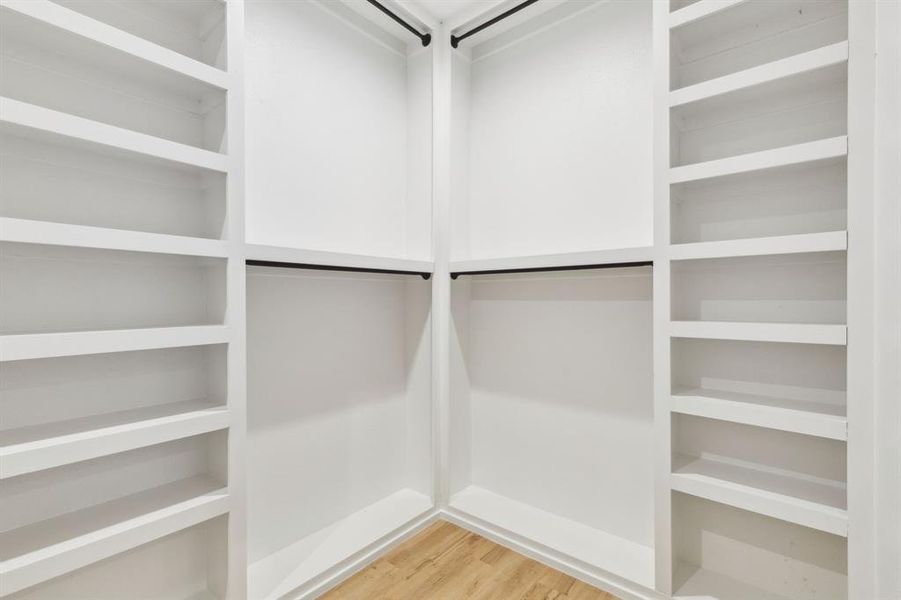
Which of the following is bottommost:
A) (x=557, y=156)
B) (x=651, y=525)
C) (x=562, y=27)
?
(x=651, y=525)

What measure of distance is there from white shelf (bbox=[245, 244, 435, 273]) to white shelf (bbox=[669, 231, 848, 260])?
1093 millimetres

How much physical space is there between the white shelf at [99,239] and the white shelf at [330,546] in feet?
3.97

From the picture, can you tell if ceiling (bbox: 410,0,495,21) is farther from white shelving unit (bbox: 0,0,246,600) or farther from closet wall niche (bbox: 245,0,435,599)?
white shelving unit (bbox: 0,0,246,600)

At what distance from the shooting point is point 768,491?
1336 mm

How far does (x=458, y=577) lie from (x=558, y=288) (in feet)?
4.26

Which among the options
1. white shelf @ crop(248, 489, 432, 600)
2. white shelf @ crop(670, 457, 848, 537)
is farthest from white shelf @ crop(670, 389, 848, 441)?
white shelf @ crop(248, 489, 432, 600)

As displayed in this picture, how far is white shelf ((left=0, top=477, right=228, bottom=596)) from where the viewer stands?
102cm

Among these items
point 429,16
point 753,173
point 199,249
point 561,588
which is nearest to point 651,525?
point 561,588

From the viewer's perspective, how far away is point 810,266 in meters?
1.38

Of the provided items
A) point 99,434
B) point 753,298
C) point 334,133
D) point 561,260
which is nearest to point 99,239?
point 99,434

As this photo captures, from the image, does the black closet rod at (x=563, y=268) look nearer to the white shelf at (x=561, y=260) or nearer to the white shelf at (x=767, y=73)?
the white shelf at (x=561, y=260)

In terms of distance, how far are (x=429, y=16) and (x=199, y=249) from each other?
5.32 ft

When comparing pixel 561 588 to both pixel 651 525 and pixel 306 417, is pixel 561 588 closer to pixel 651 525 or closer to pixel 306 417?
pixel 651 525

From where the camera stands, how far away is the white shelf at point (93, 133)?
997 mm
